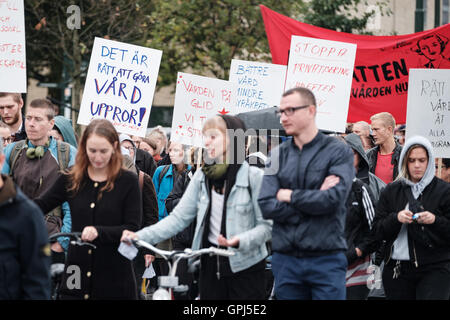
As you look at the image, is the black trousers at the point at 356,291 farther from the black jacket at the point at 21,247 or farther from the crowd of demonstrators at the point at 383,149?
the black jacket at the point at 21,247

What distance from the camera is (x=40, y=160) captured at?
632cm

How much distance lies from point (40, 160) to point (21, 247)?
2.19 m

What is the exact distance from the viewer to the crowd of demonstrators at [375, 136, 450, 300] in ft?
20.2

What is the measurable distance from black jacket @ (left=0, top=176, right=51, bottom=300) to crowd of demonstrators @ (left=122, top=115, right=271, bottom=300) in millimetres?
1065

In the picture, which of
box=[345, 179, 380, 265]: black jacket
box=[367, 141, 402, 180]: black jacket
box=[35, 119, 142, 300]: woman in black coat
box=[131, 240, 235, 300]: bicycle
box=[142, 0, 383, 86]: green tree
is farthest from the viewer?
box=[142, 0, 383, 86]: green tree

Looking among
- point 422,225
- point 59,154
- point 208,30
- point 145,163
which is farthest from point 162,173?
point 208,30

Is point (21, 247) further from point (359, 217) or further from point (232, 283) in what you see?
point (359, 217)

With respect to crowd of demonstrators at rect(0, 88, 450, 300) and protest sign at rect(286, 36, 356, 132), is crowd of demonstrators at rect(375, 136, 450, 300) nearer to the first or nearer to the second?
crowd of demonstrators at rect(0, 88, 450, 300)

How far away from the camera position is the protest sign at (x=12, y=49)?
862cm

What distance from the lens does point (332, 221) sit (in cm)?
511

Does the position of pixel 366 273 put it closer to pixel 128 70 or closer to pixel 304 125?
pixel 304 125

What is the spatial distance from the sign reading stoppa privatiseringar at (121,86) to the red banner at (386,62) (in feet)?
12.7

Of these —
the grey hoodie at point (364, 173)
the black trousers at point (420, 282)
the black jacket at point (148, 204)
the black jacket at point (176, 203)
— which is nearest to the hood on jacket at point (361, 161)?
the grey hoodie at point (364, 173)

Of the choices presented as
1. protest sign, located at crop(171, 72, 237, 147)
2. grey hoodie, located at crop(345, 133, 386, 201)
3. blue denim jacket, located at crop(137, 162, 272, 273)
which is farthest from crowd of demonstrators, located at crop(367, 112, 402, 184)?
blue denim jacket, located at crop(137, 162, 272, 273)
